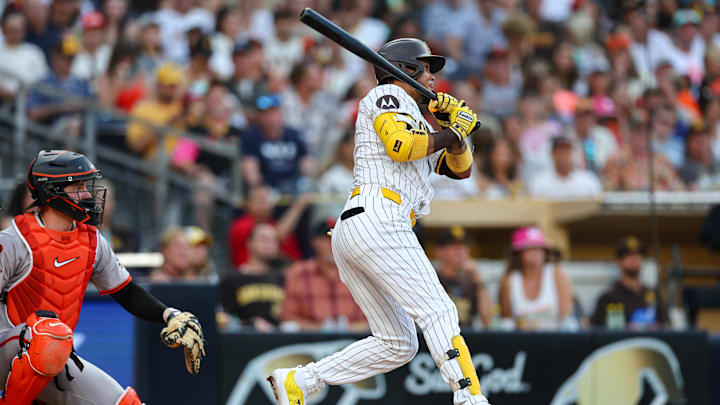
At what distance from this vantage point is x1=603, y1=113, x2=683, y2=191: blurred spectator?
10.2 meters

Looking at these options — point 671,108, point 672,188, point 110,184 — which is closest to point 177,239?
point 110,184

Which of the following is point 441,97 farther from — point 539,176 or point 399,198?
point 539,176

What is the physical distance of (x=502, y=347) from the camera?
793cm

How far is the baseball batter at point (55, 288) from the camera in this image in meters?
4.73

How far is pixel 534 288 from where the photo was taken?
28.7ft

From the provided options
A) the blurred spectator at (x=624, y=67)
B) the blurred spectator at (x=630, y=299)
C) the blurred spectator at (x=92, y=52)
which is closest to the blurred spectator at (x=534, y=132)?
the blurred spectator at (x=630, y=299)

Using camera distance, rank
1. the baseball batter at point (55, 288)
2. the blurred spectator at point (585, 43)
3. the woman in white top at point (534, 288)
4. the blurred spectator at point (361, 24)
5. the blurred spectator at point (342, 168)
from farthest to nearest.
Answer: the blurred spectator at point (585, 43)
the blurred spectator at point (361, 24)
the blurred spectator at point (342, 168)
the woman in white top at point (534, 288)
the baseball batter at point (55, 288)

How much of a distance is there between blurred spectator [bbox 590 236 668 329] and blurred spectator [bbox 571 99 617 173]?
5.91ft

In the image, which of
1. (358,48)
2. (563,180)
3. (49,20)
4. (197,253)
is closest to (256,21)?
(49,20)

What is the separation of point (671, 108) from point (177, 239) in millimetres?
6362

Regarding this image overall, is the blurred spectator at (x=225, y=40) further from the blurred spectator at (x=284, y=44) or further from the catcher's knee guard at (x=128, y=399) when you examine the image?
the catcher's knee guard at (x=128, y=399)

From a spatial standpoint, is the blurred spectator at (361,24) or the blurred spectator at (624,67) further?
the blurred spectator at (624,67)

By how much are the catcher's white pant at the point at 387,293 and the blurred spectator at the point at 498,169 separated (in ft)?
16.0

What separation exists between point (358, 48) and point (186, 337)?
1.59m
